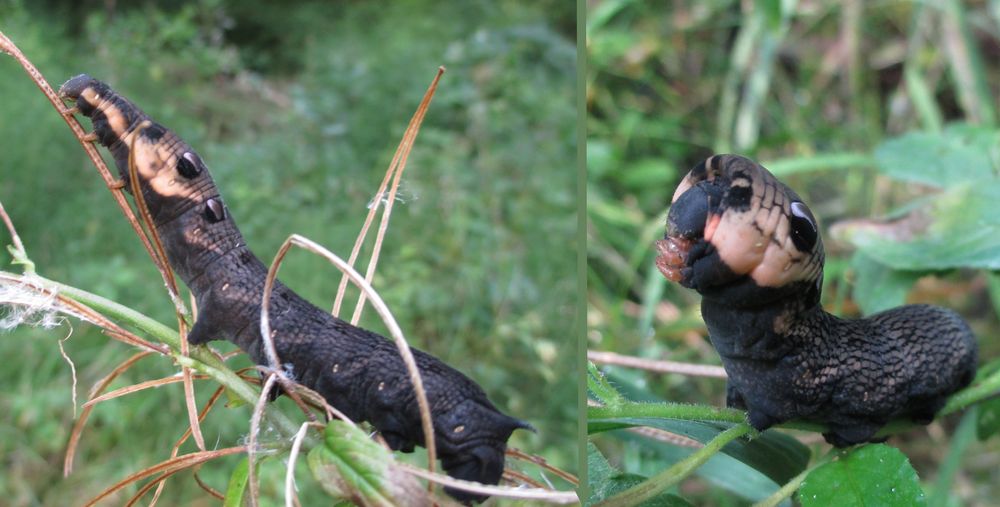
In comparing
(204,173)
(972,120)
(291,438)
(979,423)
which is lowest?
(979,423)

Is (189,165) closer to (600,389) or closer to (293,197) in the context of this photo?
(600,389)

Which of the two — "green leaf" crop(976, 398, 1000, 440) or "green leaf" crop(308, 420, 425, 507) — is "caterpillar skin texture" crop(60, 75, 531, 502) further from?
"green leaf" crop(976, 398, 1000, 440)

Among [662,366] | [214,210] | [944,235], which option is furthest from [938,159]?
[214,210]

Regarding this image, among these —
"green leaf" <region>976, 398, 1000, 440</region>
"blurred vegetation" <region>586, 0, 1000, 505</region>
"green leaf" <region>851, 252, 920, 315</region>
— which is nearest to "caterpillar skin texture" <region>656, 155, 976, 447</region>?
"green leaf" <region>976, 398, 1000, 440</region>

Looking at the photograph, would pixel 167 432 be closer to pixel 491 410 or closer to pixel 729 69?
pixel 491 410

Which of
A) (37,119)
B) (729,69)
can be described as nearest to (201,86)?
(37,119)

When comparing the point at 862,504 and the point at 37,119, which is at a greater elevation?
the point at 37,119
